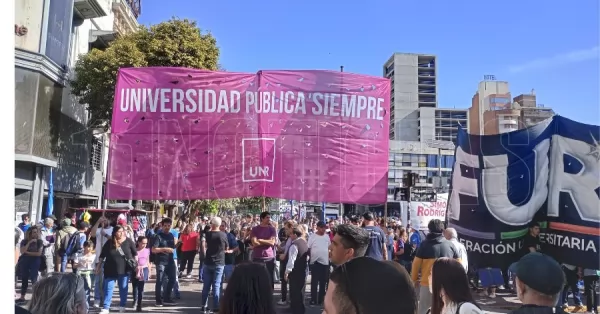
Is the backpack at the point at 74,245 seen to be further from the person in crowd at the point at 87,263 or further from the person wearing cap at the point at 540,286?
the person wearing cap at the point at 540,286

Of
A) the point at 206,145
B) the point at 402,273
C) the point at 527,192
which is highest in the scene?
the point at 206,145

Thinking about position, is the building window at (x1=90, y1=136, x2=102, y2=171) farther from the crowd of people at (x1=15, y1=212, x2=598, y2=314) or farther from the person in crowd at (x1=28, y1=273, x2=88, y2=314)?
the person in crowd at (x1=28, y1=273, x2=88, y2=314)

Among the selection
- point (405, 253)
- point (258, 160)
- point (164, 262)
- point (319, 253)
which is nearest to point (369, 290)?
point (258, 160)

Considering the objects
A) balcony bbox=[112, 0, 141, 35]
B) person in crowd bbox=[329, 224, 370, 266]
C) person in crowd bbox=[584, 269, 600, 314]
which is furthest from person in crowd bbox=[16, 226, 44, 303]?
balcony bbox=[112, 0, 141, 35]

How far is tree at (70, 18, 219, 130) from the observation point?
18.5 meters

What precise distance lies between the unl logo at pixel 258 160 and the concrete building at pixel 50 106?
33.1ft

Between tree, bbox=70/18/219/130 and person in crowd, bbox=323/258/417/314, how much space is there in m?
17.7

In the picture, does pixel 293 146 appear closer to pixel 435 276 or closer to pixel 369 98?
pixel 369 98

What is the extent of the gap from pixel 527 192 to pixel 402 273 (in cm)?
573

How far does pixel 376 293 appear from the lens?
1.80 m

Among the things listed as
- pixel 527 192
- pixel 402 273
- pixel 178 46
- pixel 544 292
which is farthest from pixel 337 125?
pixel 178 46

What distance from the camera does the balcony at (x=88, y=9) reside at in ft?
69.3

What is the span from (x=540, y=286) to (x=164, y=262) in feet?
27.4

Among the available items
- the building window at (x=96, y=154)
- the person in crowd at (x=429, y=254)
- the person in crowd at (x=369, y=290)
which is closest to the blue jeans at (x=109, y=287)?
the person in crowd at (x=429, y=254)
